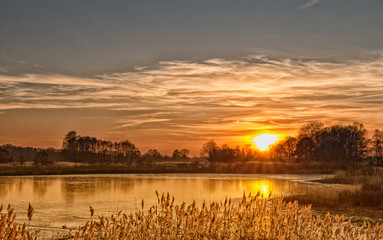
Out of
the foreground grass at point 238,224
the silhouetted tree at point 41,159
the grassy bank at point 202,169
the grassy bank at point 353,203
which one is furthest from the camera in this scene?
the silhouetted tree at point 41,159

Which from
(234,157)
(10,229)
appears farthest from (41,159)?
(10,229)

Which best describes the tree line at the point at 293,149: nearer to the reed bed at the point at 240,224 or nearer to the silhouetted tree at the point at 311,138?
the silhouetted tree at the point at 311,138

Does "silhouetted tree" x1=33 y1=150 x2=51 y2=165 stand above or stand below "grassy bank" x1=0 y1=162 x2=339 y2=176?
above

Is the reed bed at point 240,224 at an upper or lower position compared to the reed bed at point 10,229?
lower

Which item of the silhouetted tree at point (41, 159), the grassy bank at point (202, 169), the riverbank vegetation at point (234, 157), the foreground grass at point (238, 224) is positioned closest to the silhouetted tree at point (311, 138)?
the riverbank vegetation at point (234, 157)

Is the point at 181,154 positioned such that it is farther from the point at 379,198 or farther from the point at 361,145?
the point at 379,198

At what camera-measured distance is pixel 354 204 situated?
16641 mm

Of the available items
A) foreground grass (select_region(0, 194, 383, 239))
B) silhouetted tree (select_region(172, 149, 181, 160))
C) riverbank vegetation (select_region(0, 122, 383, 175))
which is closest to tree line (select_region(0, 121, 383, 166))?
riverbank vegetation (select_region(0, 122, 383, 175))

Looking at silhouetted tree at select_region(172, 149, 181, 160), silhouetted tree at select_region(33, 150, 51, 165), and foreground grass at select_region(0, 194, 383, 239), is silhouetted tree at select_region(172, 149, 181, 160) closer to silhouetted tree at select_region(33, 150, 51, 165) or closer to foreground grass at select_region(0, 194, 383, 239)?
silhouetted tree at select_region(33, 150, 51, 165)

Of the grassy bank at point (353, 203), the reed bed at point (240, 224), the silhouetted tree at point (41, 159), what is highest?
the silhouetted tree at point (41, 159)

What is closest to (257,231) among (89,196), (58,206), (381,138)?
(58,206)

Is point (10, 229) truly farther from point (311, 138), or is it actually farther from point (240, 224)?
point (311, 138)

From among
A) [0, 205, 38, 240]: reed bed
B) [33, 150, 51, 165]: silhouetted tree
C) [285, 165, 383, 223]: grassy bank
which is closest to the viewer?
[0, 205, 38, 240]: reed bed

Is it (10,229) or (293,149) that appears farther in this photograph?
(293,149)
